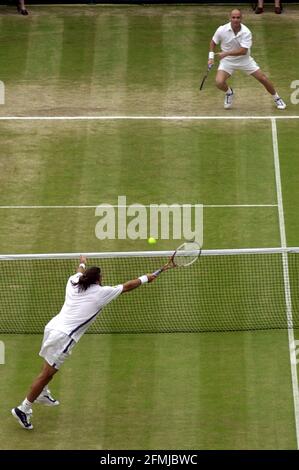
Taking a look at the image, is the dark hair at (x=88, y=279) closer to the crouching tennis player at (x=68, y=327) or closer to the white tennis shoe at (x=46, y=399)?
the crouching tennis player at (x=68, y=327)

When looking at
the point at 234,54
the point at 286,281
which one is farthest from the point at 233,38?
the point at 286,281

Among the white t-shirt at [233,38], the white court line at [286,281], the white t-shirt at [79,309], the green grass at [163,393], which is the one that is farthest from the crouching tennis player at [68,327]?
the white t-shirt at [233,38]

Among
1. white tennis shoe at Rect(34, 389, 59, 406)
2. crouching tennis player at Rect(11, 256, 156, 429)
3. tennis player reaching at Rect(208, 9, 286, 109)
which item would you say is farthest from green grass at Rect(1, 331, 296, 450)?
tennis player reaching at Rect(208, 9, 286, 109)

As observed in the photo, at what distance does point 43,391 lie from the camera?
65.9 ft

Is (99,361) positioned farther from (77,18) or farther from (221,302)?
(77,18)

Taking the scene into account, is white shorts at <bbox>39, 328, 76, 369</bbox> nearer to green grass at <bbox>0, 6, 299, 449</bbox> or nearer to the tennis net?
green grass at <bbox>0, 6, 299, 449</bbox>

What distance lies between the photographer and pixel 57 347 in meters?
19.5

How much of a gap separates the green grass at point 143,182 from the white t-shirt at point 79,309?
1404 mm

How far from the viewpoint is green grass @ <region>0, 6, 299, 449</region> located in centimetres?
2006

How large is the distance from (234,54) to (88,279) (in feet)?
33.3

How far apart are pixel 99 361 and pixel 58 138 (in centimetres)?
799

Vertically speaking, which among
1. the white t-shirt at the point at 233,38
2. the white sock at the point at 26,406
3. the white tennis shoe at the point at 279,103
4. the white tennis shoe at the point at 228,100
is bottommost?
the white sock at the point at 26,406

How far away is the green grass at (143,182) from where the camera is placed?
65.8 ft
